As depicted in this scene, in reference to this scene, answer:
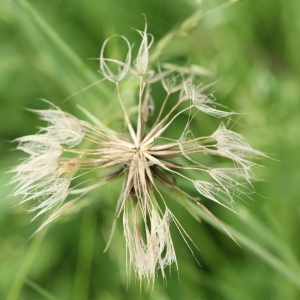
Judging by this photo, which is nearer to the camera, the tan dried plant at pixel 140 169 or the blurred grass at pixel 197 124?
the tan dried plant at pixel 140 169

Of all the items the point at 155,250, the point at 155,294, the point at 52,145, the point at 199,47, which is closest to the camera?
the point at 155,250

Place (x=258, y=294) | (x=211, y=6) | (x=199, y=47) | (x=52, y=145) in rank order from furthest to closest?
(x=199, y=47) < (x=258, y=294) < (x=211, y=6) < (x=52, y=145)

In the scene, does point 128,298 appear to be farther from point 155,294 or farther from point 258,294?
point 258,294

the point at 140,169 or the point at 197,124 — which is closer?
the point at 140,169

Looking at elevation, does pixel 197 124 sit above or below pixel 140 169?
above

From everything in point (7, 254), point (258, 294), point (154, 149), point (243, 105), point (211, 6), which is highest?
point (211, 6)

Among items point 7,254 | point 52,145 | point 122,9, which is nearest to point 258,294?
point 7,254

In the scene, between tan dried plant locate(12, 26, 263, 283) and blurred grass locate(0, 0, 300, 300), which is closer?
tan dried plant locate(12, 26, 263, 283)

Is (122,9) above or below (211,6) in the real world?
above
